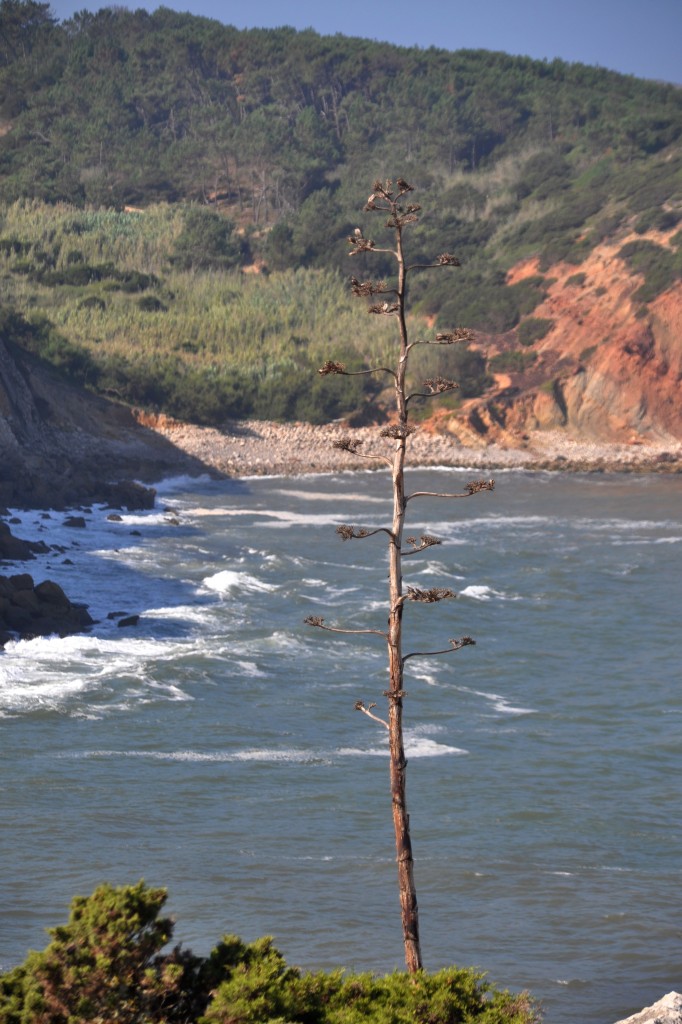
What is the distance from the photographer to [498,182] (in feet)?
327

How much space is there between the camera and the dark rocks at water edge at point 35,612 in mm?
27406

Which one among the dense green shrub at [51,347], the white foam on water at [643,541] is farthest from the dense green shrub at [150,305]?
the white foam on water at [643,541]

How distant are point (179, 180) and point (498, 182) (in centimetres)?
2388

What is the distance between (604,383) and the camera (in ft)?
220

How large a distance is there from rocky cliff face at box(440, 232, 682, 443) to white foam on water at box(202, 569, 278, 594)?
31844 millimetres

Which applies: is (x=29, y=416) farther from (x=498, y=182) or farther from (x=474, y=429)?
(x=498, y=182)

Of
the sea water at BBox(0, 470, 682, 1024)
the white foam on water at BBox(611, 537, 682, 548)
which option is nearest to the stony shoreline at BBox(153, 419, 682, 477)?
the white foam on water at BBox(611, 537, 682, 548)

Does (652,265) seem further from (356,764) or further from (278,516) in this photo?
(356,764)

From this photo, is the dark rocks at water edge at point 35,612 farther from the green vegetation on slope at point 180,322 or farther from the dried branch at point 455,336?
the green vegetation on slope at point 180,322

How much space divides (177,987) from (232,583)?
1013 inches

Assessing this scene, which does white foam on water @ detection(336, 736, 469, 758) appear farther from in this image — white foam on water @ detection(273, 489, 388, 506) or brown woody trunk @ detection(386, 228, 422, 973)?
white foam on water @ detection(273, 489, 388, 506)

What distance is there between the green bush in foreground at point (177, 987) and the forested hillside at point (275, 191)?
57.0 metres

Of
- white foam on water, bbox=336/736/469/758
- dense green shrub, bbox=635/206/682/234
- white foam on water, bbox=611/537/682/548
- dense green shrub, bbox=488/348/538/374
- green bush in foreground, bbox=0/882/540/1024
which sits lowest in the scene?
white foam on water, bbox=336/736/469/758

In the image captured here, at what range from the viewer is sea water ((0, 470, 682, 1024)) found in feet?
47.8
